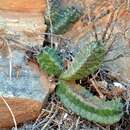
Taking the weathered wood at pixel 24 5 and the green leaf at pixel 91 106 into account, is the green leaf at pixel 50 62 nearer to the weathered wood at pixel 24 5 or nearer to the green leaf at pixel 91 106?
the green leaf at pixel 91 106

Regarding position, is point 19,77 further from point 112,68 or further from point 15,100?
point 112,68

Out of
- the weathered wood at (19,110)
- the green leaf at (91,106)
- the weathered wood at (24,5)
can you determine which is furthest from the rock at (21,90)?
the weathered wood at (24,5)

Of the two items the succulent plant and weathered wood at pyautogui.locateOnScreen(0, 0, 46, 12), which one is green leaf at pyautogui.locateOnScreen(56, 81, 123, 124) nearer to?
the succulent plant

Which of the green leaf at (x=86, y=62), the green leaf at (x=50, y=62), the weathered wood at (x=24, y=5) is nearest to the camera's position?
the green leaf at (x=86, y=62)

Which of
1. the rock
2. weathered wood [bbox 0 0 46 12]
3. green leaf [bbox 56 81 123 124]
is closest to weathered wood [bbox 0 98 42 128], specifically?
Result: the rock

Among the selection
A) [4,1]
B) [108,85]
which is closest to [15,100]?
[108,85]

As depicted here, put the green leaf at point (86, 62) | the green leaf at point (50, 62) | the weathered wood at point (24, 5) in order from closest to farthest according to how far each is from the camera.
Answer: the green leaf at point (86, 62), the green leaf at point (50, 62), the weathered wood at point (24, 5)

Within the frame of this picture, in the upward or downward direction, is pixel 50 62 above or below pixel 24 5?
below

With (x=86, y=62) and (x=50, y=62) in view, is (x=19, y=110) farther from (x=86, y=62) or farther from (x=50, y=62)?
(x=86, y=62)

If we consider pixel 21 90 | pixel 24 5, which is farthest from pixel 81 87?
pixel 24 5
